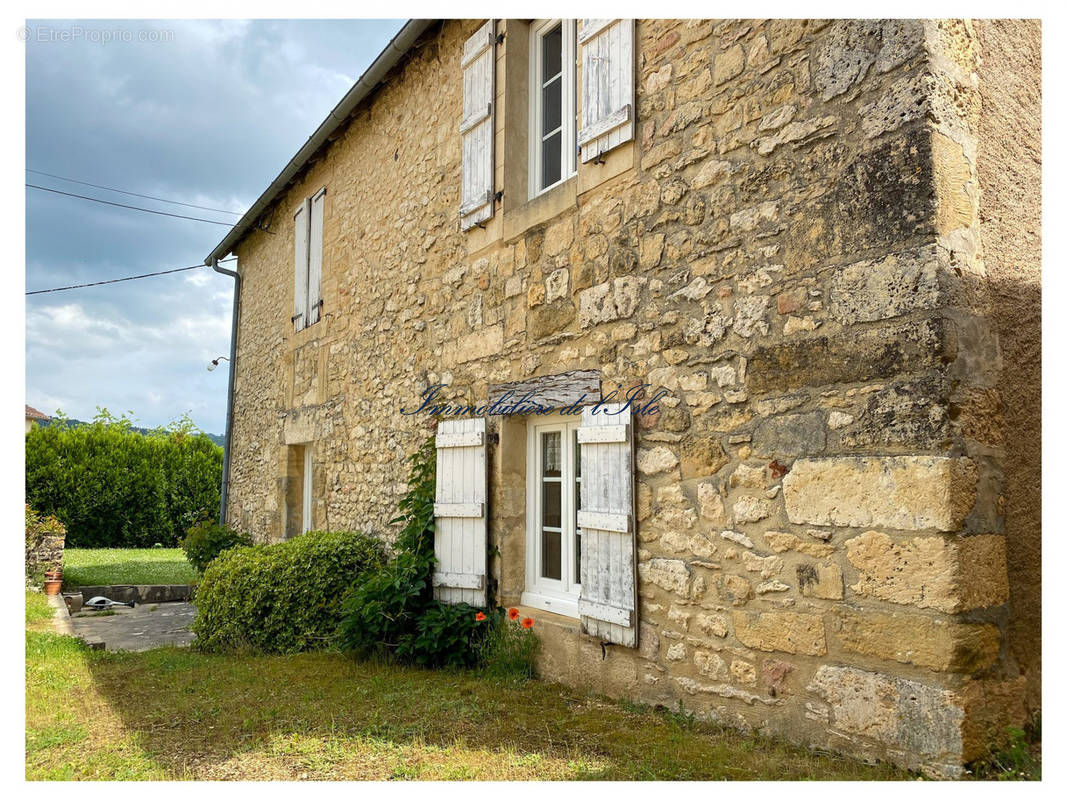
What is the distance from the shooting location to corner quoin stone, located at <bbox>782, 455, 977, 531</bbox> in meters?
2.73

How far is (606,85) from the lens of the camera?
14.3 ft

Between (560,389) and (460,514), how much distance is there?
4.13ft

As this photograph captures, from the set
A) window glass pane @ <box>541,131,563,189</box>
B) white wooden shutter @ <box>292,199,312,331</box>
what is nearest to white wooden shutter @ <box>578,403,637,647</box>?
window glass pane @ <box>541,131,563,189</box>

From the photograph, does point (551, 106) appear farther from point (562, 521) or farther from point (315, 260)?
point (315, 260)

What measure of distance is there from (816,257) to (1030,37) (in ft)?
4.79

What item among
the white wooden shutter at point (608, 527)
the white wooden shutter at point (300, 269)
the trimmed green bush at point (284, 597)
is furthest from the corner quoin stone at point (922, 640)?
the white wooden shutter at point (300, 269)

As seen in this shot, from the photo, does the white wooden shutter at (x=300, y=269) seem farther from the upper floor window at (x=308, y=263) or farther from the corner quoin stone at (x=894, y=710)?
the corner quoin stone at (x=894, y=710)

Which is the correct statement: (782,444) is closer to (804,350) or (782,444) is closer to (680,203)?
(804,350)

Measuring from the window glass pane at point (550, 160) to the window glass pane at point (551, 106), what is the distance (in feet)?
0.26

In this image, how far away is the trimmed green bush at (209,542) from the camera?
9844mm

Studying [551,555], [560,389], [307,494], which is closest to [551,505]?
[551,555]

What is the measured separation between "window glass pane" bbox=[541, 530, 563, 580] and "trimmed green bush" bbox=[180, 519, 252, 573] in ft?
19.8

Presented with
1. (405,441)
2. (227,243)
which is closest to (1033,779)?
(405,441)

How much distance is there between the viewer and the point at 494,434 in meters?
5.12
